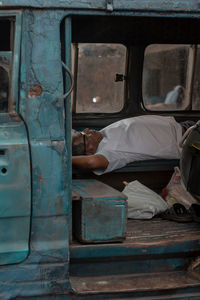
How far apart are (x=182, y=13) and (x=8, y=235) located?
58.6 inches

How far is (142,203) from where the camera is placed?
3186mm

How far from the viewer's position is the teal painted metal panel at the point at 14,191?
221 centimetres

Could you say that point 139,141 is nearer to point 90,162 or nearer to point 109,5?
point 90,162

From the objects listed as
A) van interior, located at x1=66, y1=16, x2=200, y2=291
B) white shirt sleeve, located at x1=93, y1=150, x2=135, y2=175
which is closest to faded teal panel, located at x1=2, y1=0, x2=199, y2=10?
van interior, located at x1=66, y1=16, x2=200, y2=291

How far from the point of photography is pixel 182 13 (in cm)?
237

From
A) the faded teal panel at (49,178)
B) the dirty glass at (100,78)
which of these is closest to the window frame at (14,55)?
the faded teal panel at (49,178)

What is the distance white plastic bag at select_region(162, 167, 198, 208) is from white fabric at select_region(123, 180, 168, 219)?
22cm

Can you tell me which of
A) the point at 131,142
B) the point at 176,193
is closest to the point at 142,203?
the point at 176,193

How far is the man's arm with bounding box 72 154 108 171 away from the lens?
3.33 meters

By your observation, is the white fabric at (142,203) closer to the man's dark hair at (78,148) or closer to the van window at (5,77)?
the man's dark hair at (78,148)

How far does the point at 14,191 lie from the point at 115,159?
1.39 metres

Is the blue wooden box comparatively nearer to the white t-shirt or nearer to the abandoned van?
the abandoned van

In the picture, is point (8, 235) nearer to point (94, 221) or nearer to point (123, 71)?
point (94, 221)

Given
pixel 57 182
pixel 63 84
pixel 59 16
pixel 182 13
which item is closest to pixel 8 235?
pixel 57 182
